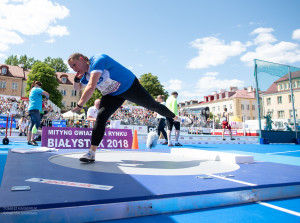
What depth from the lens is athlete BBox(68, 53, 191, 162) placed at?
2742mm

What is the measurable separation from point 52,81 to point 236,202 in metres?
44.6

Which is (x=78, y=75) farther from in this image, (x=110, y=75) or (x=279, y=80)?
(x=279, y=80)

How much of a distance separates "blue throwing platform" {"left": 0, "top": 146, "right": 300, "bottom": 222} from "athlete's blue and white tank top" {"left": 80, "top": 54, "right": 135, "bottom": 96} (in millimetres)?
1359

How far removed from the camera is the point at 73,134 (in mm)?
4742

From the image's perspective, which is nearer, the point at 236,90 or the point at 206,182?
the point at 206,182

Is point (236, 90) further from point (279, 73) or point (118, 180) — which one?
point (118, 180)

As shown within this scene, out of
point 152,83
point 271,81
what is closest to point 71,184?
point 271,81

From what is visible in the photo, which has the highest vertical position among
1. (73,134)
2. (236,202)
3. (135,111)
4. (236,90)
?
(236,90)

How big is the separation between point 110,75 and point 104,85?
17 centimetres

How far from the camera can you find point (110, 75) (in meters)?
2.92

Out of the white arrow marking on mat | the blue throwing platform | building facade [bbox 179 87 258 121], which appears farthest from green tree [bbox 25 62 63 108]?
the blue throwing platform

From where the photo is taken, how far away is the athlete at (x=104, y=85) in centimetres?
274

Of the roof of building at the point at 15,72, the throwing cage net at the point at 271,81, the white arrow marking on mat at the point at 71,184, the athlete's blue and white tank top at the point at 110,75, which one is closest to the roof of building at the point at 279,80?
the throwing cage net at the point at 271,81

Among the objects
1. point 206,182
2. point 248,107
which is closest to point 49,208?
point 206,182
